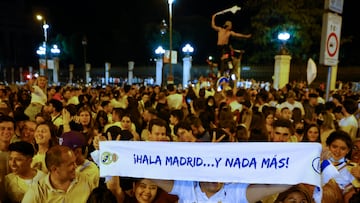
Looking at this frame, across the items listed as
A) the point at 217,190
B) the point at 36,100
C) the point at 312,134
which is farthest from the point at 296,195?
the point at 36,100

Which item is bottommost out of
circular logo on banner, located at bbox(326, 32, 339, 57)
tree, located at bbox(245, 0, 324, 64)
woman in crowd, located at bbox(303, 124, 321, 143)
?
woman in crowd, located at bbox(303, 124, 321, 143)

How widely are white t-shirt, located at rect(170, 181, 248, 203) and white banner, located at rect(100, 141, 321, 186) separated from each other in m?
0.11

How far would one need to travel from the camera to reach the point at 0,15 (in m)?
63.1

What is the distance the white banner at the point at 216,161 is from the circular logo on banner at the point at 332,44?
2.62 m

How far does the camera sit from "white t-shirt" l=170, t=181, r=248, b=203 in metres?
3.50

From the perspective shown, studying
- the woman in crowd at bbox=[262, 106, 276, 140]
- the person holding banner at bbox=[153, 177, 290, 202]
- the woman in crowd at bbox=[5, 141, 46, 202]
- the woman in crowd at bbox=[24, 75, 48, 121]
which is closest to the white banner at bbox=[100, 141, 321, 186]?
the person holding banner at bbox=[153, 177, 290, 202]

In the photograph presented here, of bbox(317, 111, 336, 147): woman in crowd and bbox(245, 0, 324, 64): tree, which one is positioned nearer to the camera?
bbox(317, 111, 336, 147): woman in crowd

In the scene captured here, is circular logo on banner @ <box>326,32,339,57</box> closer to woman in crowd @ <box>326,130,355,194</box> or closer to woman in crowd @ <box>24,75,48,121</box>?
woman in crowd @ <box>326,130,355,194</box>

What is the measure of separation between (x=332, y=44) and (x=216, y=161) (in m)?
3.13

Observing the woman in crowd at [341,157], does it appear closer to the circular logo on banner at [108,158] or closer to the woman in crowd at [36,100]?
the circular logo on banner at [108,158]

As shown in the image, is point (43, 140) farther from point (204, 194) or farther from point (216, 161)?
point (216, 161)

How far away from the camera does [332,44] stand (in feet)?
18.4

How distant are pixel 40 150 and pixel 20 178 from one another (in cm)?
94

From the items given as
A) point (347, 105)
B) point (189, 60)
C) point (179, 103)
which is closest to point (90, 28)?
point (189, 60)
